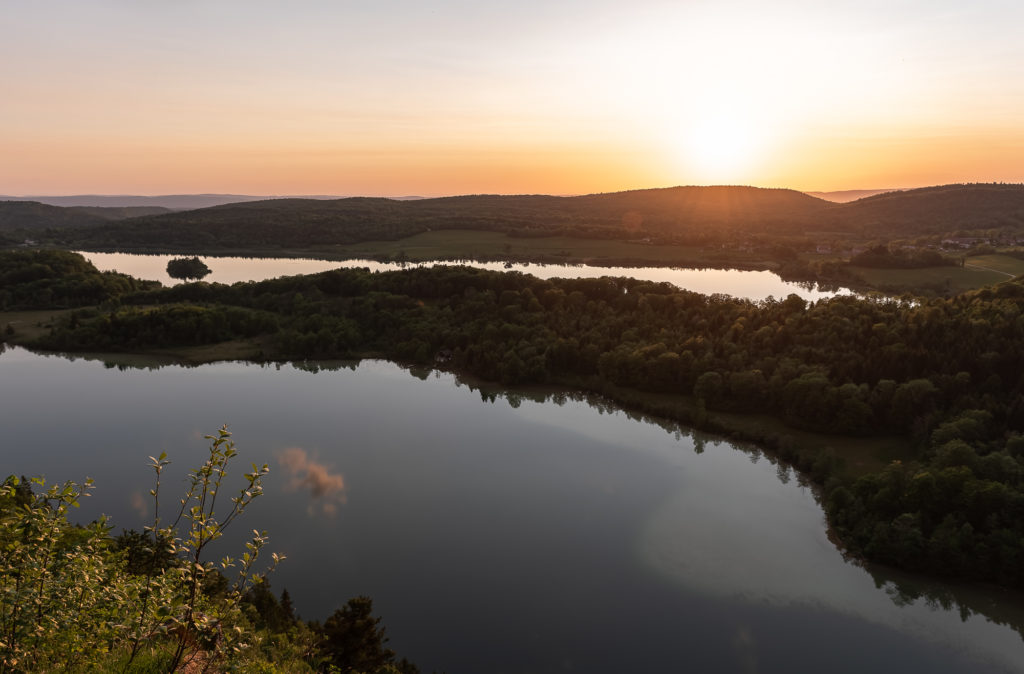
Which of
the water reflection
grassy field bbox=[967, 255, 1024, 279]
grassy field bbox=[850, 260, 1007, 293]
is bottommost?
the water reflection

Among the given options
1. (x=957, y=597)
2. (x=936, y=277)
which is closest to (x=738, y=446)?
(x=957, y=597)

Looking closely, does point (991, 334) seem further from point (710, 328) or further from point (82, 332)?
point (82, 332)

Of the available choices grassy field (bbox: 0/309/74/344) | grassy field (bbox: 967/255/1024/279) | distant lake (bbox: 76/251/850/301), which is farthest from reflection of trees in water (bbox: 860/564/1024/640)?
grassy field (bbox: 967/255/1024/279)

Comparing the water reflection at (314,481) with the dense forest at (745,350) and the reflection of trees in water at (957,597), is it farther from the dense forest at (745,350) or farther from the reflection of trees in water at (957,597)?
the reflection of trees in water at (957,597)

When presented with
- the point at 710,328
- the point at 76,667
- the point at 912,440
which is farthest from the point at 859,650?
the point at 710,328

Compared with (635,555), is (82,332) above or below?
above

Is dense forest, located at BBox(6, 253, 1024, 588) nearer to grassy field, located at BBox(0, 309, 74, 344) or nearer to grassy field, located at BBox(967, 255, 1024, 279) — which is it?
grassy field, located at BBox(0, 309, 74, 344)
